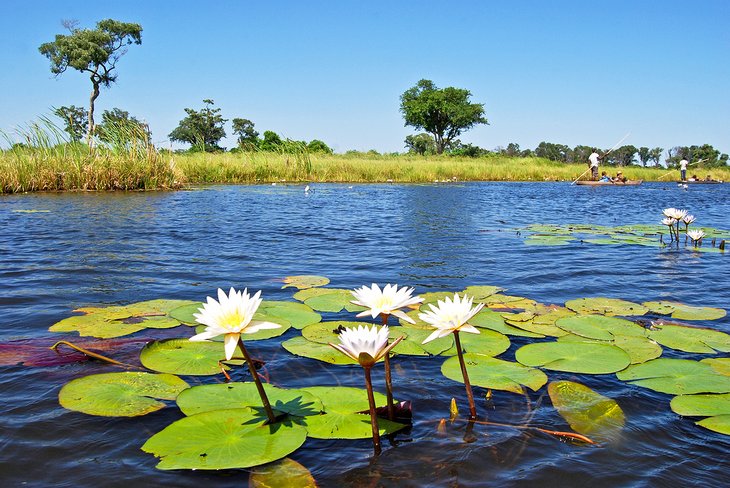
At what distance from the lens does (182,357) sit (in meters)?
2.80

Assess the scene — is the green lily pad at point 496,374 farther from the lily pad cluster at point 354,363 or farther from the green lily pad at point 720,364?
the green lily pad at point 720,364

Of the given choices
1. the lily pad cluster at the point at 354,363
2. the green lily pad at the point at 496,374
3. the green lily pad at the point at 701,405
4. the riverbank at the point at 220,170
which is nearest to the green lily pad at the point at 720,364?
the lily pad cluster at the point at 354,363

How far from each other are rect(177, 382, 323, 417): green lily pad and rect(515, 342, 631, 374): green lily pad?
1282mm

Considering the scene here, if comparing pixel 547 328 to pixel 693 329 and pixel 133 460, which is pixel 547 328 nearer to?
pixel 693 329

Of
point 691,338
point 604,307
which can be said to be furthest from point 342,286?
point 691,338

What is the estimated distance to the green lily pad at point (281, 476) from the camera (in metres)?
1.76

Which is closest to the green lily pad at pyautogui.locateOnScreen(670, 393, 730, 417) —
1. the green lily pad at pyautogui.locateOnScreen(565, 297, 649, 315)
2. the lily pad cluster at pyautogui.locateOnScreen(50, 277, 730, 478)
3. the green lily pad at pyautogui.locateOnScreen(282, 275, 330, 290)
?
the lily pad cluster at pyautogui.locateOnScreen(50, 277, 730, 478)

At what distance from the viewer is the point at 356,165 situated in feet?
88.0

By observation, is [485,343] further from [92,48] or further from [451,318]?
[92,48]

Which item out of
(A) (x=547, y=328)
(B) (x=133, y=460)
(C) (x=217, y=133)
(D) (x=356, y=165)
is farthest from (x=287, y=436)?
(C) (x=217, y=133)

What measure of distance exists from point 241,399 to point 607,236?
7783 millimetres

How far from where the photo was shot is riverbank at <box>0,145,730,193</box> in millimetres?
14375

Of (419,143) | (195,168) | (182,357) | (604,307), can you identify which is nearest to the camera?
(182,357)

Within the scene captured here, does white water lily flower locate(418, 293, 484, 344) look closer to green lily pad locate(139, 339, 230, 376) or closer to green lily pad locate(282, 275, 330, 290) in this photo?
green lily pad locate(139, 339, 230, 376)
